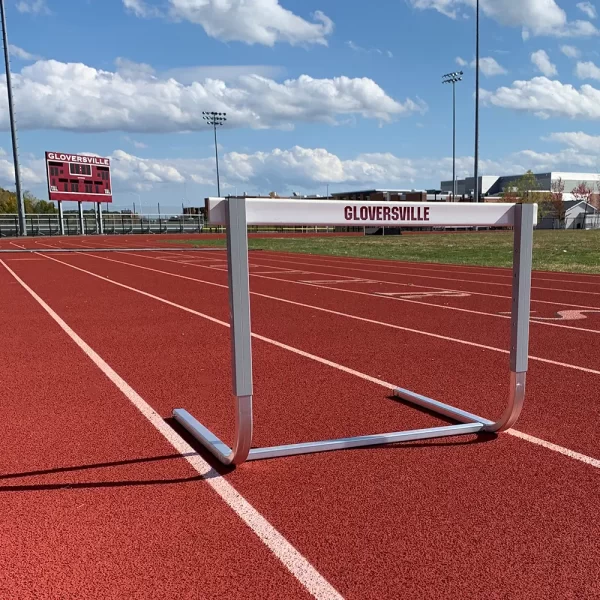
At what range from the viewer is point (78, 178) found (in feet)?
151

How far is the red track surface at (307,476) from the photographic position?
2.42 metres

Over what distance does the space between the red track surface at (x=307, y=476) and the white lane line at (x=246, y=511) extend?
0.05 metres

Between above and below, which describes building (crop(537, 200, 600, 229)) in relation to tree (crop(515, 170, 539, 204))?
below

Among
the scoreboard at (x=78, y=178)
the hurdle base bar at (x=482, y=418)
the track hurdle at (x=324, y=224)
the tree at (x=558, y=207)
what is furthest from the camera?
the tree at (x=558, y=207)

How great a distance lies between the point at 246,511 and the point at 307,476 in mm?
510

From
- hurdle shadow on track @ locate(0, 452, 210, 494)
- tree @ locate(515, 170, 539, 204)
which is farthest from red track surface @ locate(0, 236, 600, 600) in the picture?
tree @ locate(515, 170, 539, 204)

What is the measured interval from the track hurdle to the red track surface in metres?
0.11

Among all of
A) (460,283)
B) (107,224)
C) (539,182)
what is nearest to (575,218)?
(539,182)

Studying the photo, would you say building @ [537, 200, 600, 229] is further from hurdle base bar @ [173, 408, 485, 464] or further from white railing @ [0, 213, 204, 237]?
hurdle base bar @ [173, 408, 485, 464]

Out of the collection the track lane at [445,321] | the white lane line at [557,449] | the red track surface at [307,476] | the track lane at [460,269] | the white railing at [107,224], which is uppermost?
the white railing at [107,224]

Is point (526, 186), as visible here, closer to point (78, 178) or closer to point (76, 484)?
point (78, 178)

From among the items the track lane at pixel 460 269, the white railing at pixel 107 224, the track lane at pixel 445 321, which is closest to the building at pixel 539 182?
the white railing at pixel 107 224

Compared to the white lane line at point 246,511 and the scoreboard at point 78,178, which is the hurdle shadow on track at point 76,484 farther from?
the scoreboard at point 78,178

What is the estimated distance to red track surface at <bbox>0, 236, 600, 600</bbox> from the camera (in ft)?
7.95
